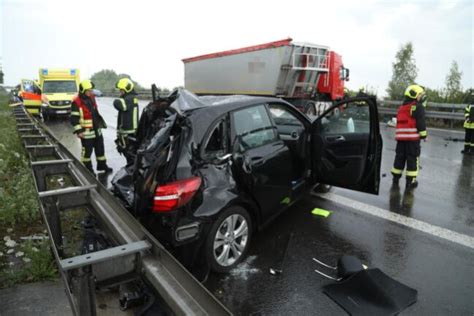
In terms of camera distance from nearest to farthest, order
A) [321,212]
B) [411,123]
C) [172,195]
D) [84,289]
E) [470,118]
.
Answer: [84,289]
[172,195]
[321,212]
[411,123]
[470,118]

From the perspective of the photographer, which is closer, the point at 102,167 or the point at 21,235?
the point at 21,235

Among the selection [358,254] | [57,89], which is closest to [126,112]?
[358,254]

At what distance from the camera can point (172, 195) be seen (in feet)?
9.20

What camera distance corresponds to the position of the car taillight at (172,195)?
9.20 ft

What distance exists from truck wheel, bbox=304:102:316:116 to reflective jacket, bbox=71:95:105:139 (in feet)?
33.4

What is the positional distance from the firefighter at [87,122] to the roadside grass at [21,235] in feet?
3.64

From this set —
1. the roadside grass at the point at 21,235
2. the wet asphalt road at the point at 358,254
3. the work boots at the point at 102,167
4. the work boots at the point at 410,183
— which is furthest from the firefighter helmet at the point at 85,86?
the work boots at the point at 410,183

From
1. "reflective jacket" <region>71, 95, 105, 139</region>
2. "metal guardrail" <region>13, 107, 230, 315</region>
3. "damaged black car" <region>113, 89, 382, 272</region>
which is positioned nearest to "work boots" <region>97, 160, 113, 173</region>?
"reflective jacket" <region>71, 95, 105, 139</region>

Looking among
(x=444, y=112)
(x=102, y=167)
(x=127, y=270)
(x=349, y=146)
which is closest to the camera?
(x=127, y=270)

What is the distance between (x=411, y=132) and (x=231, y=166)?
4062mm

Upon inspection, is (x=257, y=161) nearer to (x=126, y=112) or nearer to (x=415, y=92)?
(x=415, y=92)

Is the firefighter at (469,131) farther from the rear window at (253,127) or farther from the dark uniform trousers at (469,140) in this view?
the rear window at (253,127)

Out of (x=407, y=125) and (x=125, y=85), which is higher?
(x=125, y=85)

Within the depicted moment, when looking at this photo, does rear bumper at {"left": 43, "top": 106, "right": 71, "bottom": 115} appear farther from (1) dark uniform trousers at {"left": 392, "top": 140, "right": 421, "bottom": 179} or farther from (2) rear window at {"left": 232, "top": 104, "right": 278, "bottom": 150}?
(1) dark uniform trousers at {"left": 392, "top": 140, "right": 421, "bottom": 179}
